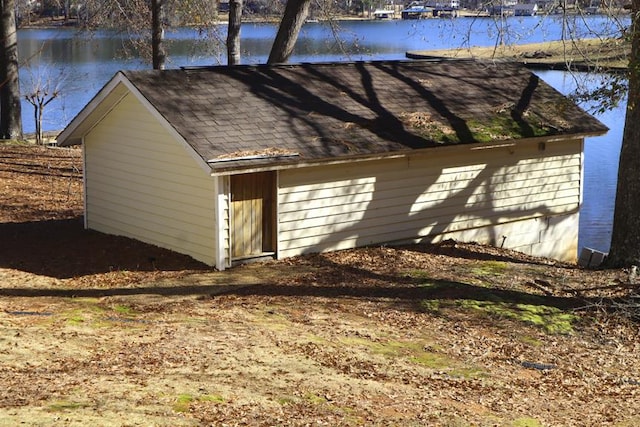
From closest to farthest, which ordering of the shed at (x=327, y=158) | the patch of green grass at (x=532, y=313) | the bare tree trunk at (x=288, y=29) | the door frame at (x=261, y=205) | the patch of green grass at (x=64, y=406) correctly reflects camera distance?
the patch of green grass at (x=64, y=406), the patch of green grass at (x=532, y=313), the door frame at (x=261, y=205), the shed at (x=327, y=158), the bare tree trunk at (x=288, y=29)

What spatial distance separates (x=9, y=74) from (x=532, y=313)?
1807cm

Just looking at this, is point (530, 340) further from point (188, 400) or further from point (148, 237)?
point (148, 237)

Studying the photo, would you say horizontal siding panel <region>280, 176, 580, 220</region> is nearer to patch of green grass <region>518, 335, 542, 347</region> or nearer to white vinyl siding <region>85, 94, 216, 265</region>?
white vinyl siding <region>85, 94, 216, 265</region>

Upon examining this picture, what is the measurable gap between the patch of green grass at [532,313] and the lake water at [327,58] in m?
4.78

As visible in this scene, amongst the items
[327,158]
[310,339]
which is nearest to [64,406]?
[310,339]

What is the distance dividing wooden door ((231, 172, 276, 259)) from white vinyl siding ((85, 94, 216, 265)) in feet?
1.45

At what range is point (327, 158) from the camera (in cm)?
1611

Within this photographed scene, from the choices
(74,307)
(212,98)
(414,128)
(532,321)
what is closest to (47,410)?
(74,307)

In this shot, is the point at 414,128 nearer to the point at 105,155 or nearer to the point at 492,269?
the point at 492,269

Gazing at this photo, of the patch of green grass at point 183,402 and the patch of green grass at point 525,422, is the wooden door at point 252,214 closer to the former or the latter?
the patch of green grass at point 183,402

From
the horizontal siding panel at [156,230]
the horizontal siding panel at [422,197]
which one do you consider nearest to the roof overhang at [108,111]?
the horizontal siding panel at [156,230]

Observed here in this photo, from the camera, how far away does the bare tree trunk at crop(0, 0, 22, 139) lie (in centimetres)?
2661

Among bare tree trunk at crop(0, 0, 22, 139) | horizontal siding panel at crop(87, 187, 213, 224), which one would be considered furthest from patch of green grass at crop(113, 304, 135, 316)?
bare tree trunk at crop(0, 0, 22, 139)

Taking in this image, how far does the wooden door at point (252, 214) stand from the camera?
51.8ft
